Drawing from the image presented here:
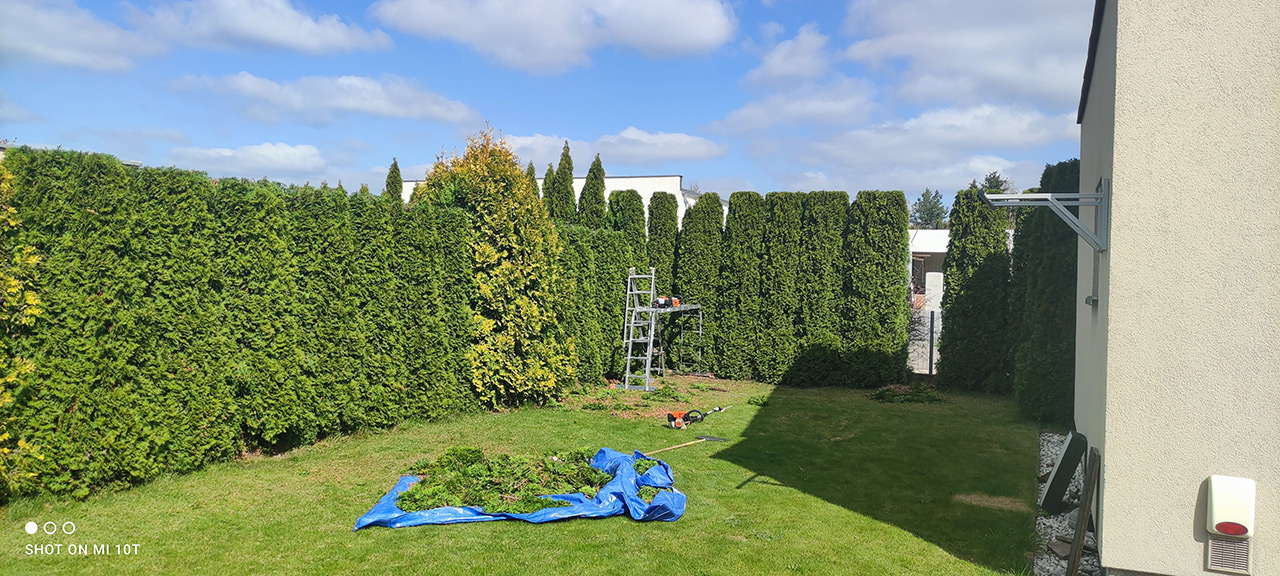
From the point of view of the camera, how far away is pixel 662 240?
1602cm

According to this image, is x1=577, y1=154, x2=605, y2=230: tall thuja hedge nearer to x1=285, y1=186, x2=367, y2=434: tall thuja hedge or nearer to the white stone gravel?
x1=285, y1=186, x2=367, y2=434: tall thuja hedge

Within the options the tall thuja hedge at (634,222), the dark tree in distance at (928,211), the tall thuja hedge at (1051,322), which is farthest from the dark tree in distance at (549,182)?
the dark tree in distance at (928,211)

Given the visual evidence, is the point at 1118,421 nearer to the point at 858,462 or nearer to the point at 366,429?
the point at 858,462

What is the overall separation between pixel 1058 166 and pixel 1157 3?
7976 mm

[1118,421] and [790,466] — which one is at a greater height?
[1118,421]

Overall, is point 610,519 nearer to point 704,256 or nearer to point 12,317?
point 12,317

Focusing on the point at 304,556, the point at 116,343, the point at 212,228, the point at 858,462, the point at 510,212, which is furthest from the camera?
the point at 510,212

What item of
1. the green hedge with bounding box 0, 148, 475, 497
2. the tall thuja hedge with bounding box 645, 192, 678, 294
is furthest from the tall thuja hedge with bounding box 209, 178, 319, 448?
the tall thuja hedge with bounding box 645, 192, 678, 294

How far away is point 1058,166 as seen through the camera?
11.5m

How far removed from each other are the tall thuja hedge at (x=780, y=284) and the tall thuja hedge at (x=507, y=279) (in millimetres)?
5375

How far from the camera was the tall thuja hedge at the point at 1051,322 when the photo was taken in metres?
10.4

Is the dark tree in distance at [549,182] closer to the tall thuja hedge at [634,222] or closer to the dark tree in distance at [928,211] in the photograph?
the tall thuja hedge at [634,222]

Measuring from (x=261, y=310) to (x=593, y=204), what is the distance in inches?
406

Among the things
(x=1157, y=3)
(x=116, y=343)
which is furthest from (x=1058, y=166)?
(x=116, y=343)
